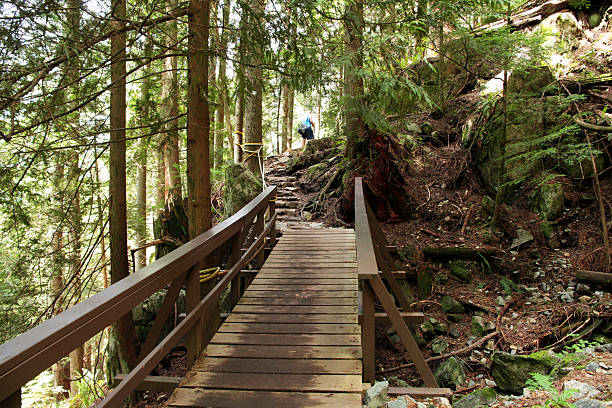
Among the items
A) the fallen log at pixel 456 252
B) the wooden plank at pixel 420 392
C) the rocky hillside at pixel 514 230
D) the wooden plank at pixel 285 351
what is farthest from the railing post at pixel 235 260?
the fallen log at pixel 456 252

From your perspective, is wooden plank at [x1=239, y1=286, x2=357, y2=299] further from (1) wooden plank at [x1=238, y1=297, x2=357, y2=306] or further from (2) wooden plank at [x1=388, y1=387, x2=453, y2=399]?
(2) wooden plank at [x1=388, y1=387, x2=453, y2=399]

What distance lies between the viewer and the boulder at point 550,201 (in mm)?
7410

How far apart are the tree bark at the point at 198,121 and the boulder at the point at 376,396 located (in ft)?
9.95

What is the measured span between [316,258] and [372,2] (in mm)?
4569

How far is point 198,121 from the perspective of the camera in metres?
4.58

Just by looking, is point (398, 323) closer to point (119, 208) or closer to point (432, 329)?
point (432, 329)

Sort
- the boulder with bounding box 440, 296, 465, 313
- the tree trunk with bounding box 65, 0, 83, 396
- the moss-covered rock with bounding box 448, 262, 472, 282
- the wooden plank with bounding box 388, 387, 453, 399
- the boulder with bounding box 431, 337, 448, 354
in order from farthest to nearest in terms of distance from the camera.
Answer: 1. the moss-covered rock with bounding box 448, 262, 472, 282
2. the boulder with bounding box 440, 296, 465, 313
3. the boulder with bounding box 431, 337, 448, 354
4. the tree trunk with bounding box 65, 0, 83, 396
5. the wooden plank with bounding box 388, 387, 453, 399

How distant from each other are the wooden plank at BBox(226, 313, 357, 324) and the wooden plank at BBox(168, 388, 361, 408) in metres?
1.31

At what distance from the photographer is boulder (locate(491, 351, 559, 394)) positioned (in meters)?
4.07

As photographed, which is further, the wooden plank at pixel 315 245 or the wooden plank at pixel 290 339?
the wooden plank at pixel 315 245

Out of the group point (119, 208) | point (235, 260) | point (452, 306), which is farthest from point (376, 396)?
point (119, 208)

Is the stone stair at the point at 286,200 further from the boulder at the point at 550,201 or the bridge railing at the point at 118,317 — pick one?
the boulder at the point at 550,201

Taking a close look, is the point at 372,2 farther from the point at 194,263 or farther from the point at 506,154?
the point at 194,263

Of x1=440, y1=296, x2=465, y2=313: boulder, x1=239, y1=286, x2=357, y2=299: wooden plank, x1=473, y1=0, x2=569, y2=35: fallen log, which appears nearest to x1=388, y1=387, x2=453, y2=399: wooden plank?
x1=239, y1=286, x2=357, y2=299: wooden plank
